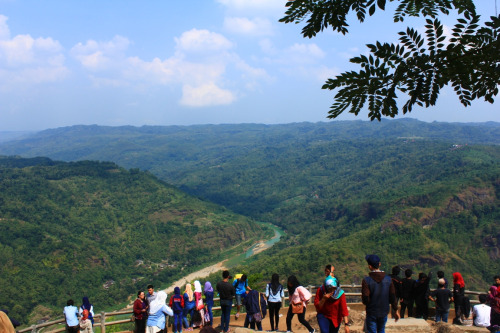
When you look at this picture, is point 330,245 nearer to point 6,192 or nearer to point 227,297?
point 227,297

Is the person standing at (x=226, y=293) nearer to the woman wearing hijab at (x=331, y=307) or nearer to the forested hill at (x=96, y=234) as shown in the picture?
the woman wearing hijab at (x=331, y=307)

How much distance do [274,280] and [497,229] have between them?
226 ft

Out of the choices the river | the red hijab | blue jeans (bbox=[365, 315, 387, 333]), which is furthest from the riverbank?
blue jeans (bbox=[365, 315, 387, 333])

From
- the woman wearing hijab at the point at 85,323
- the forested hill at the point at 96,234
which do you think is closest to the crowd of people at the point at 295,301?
the woman wearing hijab at the point at 85,323

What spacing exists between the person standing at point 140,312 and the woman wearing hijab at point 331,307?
5001 mm

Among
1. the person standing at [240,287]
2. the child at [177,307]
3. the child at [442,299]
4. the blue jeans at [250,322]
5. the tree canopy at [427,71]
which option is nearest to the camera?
the tree canopy at [427,71]

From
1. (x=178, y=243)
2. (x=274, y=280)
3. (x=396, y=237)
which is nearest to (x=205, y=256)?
(x=178, y=243)

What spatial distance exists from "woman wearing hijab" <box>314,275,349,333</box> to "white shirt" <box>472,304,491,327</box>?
4.59 m

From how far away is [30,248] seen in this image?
68.8m

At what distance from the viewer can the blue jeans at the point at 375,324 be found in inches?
252

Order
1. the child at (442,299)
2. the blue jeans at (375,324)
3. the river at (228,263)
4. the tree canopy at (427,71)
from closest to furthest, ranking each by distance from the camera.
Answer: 1. the tree canopy at (427,71)
2. the blue jeans at (375,324)
3. the child at (442,299)
4. the river at (228,263)

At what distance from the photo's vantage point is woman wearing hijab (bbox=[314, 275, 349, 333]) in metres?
6.51

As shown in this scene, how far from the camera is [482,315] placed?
29.0ft

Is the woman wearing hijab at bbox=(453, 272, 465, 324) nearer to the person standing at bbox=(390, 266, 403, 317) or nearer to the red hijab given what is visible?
the red hijab
